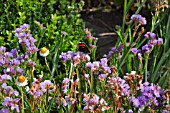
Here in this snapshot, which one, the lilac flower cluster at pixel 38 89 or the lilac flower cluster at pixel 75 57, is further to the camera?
the lilac flower cluster at pixel 75 57

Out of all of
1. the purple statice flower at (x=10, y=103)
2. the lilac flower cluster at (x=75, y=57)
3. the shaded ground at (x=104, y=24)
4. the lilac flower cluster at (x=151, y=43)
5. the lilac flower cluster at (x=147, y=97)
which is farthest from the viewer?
the shaded ground at (x=104, y=24)

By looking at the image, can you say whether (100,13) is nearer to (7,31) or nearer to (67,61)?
(7,31)

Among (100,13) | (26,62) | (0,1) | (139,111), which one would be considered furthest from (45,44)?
(100,13)

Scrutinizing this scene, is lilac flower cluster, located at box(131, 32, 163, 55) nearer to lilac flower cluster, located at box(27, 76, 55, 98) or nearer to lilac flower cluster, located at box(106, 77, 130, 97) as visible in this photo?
lilac flower cluster, located at box(106, 77, 130, 97)

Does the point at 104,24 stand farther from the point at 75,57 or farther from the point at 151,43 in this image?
the point at 75,57

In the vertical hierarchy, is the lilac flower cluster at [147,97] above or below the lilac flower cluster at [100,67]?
below

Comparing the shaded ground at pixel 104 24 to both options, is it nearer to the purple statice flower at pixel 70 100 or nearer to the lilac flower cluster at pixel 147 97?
the lilac flower cluster at pixel 147 97

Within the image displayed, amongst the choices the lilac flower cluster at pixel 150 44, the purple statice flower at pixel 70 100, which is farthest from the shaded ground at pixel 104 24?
the purple statice flower at pixel 70 100

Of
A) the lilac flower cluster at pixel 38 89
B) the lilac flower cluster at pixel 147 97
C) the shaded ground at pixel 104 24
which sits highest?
the lilac flower cluster at pixel 38 89
